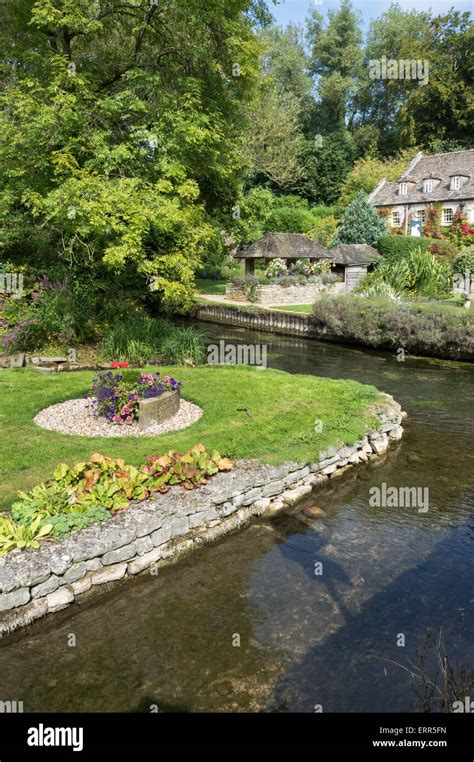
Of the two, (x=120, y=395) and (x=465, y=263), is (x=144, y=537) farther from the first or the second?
(x=465, y=263)

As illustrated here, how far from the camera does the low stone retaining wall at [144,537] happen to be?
21.1 feet

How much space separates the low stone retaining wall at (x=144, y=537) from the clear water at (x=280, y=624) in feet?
0.71

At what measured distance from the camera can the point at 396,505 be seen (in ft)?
32.7

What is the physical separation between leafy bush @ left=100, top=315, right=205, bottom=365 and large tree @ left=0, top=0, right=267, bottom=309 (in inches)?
71.7

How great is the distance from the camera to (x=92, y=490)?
25.9ft

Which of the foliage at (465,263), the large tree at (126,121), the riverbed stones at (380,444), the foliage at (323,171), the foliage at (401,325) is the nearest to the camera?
the riverbed stones at (380,444)

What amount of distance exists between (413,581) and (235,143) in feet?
59.3

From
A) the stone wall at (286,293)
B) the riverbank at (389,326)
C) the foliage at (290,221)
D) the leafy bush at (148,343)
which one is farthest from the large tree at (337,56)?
the leafy bush at (148,343)

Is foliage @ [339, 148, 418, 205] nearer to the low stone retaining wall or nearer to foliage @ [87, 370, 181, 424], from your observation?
foliage @ [87, 370, 181, 424]

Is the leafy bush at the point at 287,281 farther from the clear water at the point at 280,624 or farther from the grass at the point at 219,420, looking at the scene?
the clear water at the point at 280,624

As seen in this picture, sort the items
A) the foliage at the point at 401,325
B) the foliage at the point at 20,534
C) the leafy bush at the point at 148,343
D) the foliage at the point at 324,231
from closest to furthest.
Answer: the foliage at the point at 20,534, the leafy bush at the point at 148,343, the foliage at the point at 401,325, the foliage at the point at 324,231

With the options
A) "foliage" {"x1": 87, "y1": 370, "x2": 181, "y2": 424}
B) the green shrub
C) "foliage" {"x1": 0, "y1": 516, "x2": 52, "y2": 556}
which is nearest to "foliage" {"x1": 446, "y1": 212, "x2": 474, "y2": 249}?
the green shrub

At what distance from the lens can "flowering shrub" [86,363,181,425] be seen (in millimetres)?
11156

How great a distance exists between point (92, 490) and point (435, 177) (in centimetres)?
4562
